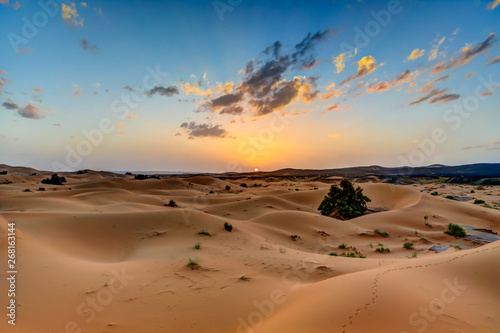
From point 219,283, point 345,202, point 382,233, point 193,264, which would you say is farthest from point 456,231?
point 193,264

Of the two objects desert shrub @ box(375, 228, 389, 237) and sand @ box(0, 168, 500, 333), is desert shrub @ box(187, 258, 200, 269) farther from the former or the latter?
desert shrub @ box(375, 228, 389, 237)

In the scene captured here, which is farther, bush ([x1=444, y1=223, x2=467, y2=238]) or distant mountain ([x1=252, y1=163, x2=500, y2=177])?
distant mountain ([x1=252, y1=163, x2=500, y2=177])

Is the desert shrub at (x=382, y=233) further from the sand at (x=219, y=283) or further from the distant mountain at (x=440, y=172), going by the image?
the distant mountain at (x=440, y=172)

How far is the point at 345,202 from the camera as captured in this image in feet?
59.7

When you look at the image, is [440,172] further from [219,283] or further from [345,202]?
[219,283]

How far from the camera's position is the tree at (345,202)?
58.0 ft

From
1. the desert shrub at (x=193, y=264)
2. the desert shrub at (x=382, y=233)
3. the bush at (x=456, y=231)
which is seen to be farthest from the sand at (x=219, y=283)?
the desert shrub at (x=382, y=233)

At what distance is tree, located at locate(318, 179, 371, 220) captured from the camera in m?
17.7

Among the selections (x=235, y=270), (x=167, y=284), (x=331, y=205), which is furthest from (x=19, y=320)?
(x=331, y=205)

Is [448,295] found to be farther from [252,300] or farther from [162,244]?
[162,244]

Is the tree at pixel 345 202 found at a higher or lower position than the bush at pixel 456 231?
higher

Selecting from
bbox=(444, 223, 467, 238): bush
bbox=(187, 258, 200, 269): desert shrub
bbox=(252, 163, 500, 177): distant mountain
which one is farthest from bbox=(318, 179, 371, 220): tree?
bbox=(252, 163, 500, 177): distant mountain

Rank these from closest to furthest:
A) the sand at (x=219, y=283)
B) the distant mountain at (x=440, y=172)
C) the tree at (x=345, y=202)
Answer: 1. the sand at (x=219, y=283)
2. the tree at (x=345, y=202)
3. the distant mountain at (x=440, y=172)

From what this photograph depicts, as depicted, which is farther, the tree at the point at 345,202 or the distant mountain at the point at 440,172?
the distant mountain at the point at 440,172
